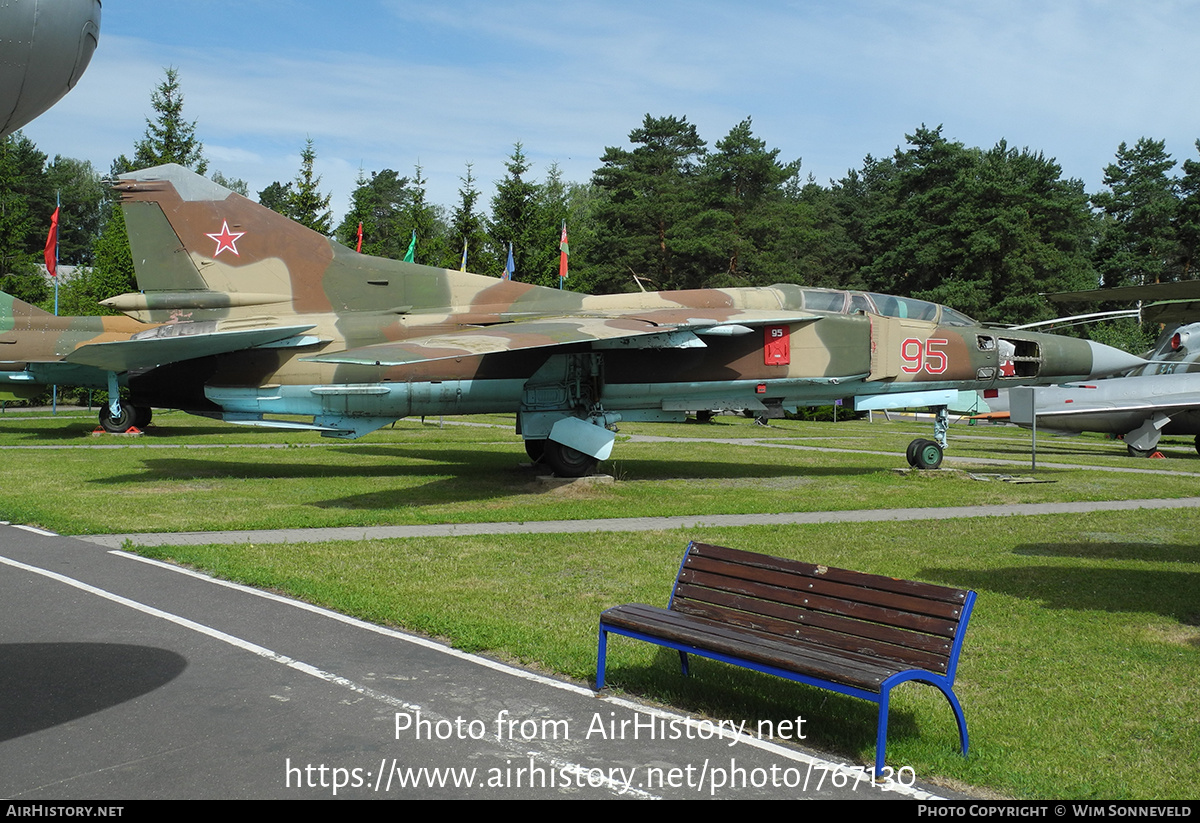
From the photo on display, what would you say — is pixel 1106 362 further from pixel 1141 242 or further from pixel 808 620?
pixel 1141 242

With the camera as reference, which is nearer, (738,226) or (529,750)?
(529,750)

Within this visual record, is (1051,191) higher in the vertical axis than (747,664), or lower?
higher

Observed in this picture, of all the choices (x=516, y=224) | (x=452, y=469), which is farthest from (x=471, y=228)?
(x=452, y=469)

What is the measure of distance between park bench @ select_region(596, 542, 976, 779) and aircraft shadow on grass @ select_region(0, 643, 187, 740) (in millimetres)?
2842

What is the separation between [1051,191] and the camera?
64312 millimetres

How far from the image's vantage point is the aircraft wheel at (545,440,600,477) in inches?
606

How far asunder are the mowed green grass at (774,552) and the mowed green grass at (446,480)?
87mm

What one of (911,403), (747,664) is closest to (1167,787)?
(747,664)

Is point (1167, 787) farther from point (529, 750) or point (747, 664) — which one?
point (529, 750)

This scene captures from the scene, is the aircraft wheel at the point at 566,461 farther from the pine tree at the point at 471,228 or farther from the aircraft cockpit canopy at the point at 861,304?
the pine tree at the point at 471,228

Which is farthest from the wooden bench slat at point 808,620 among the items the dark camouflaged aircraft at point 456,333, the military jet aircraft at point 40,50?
the dark camouflaged aircraft at point 456,333

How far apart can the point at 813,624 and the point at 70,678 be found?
4.54 metres

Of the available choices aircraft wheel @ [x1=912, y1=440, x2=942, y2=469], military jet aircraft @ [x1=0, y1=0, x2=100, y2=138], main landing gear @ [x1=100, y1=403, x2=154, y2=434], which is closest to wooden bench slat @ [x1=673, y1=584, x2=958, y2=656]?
military jet aircraft @ [x1=0, y1=0, x2=100, y2=138]

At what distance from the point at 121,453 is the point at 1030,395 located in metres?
18.8
